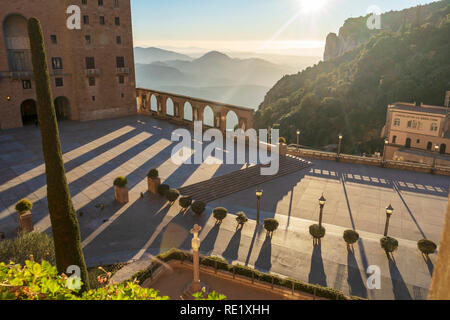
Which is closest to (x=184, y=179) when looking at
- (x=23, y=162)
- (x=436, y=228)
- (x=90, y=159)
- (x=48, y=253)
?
(x=90, y=159)

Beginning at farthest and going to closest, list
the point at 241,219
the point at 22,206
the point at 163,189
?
the point at 163,189, the point at 241,219, the point at 22,206

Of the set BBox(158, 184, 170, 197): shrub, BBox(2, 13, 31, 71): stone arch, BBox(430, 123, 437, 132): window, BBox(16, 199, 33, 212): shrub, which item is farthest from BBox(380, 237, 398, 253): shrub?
BBox(430, 123, 437, 132): window

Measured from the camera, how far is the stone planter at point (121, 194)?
22719 mm

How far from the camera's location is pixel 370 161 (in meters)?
32.8

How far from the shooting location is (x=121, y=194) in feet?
74.7

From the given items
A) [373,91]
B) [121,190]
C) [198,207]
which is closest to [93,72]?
[121,190]

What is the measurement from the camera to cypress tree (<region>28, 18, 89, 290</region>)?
496 inches

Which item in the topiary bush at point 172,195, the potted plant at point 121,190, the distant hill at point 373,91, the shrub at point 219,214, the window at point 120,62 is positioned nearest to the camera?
the shrub at point 219,214

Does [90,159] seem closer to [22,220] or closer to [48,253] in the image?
[22,220]

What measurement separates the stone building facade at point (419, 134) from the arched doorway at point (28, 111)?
55.8 m

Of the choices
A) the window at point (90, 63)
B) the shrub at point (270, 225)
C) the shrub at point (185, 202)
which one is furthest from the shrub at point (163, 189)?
the window at point (90, 63)

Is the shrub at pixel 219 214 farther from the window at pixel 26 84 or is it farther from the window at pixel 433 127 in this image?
the window at pixel 433 127

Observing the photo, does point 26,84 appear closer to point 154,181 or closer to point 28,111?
point 28,111

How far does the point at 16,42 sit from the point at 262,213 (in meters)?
36.5
